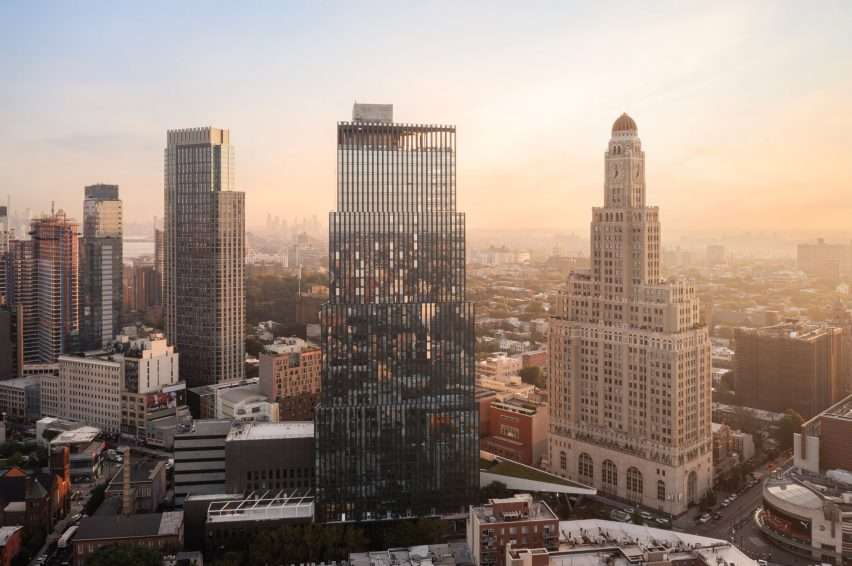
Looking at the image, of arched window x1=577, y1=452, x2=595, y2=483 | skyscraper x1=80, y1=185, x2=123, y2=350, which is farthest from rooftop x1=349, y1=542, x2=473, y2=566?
skyscraper x1=80, y1=185, x2=123, y2=350

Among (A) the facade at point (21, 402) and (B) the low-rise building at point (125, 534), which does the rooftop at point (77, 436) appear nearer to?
(A) the facade at point (21, 402)

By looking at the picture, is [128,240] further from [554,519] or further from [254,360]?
[554,519]

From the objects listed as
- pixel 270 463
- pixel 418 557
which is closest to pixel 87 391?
pixel 270 463

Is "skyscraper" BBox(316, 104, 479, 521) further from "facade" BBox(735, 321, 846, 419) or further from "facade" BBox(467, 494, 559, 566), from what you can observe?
"facade" BBox(735, 321, 846, 419)

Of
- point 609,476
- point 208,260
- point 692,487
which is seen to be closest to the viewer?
point 692,487

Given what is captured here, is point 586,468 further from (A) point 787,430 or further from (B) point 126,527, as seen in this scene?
(B) point 126,527
